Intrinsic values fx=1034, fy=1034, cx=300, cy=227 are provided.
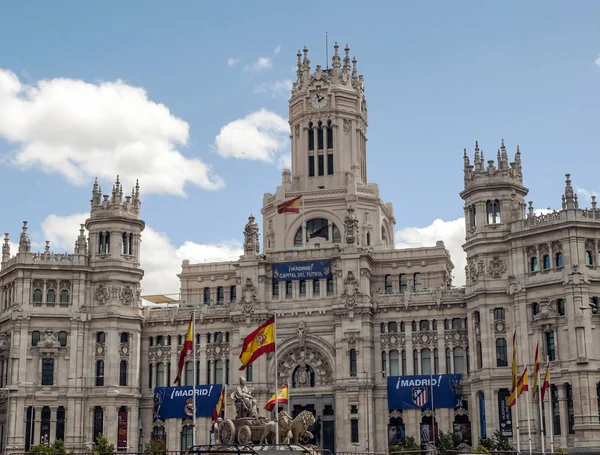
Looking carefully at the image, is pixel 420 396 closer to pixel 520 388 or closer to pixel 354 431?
pixel 354 431

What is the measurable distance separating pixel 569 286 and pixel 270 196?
4432 cm

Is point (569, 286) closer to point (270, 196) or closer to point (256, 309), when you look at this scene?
point (256, 309)

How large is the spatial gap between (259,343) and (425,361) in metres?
35.9

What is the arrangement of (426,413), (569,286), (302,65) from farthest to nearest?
(302,65)
(426,413)
(569,286)

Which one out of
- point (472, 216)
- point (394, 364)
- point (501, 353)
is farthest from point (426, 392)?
point (472, 216)

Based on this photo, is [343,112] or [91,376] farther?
[343,112]

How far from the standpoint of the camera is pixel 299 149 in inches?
5202

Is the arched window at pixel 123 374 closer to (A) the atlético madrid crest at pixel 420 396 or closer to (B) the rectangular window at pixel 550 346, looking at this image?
(A) the atlético madrid crest at pixel 420 396

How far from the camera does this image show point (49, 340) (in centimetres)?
11475

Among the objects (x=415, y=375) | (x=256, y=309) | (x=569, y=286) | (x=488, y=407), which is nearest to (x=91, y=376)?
(x=256, y=309)

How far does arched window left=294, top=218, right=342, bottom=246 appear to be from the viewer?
12625cm

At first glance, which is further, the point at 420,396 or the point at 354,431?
the point at 354,431

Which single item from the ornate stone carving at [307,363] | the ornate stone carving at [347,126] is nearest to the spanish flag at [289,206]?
the ornate stone carving at [307,363]

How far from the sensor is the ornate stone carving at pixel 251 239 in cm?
11856
